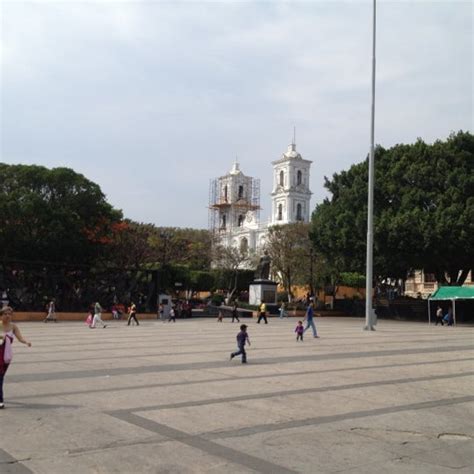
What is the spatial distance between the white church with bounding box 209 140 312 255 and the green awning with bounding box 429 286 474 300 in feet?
171

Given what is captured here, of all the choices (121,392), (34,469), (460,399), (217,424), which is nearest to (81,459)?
(34,469)

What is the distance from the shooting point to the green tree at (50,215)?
4197 centimetres

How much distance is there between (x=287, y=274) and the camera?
58.1 m

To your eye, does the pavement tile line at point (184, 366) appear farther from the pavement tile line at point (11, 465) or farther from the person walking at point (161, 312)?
the person walking at point (161, 312)

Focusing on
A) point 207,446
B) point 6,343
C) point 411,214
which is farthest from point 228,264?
point 207,446

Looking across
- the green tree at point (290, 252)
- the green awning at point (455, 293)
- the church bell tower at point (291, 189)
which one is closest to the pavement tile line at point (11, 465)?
the green awning at point (455, 293)

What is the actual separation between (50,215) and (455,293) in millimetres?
26915

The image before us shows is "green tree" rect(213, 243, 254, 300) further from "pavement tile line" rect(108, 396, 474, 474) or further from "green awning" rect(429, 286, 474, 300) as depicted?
"pavement tile line" rect(108, 396, 474, 474)

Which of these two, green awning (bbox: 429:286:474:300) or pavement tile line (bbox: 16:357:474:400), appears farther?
green awning (bbox: 429:286:474:300)

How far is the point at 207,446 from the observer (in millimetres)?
7328

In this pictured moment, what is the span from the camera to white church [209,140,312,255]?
100 meters

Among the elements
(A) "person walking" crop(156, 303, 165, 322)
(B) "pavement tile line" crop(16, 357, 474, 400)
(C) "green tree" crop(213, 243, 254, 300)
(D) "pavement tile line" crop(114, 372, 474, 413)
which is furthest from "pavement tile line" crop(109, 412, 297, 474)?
(C) "green tree" crop(213, 243, 254, 300)

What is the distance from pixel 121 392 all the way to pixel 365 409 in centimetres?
415

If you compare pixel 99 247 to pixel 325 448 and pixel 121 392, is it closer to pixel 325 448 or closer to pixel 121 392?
pixel 121 392
